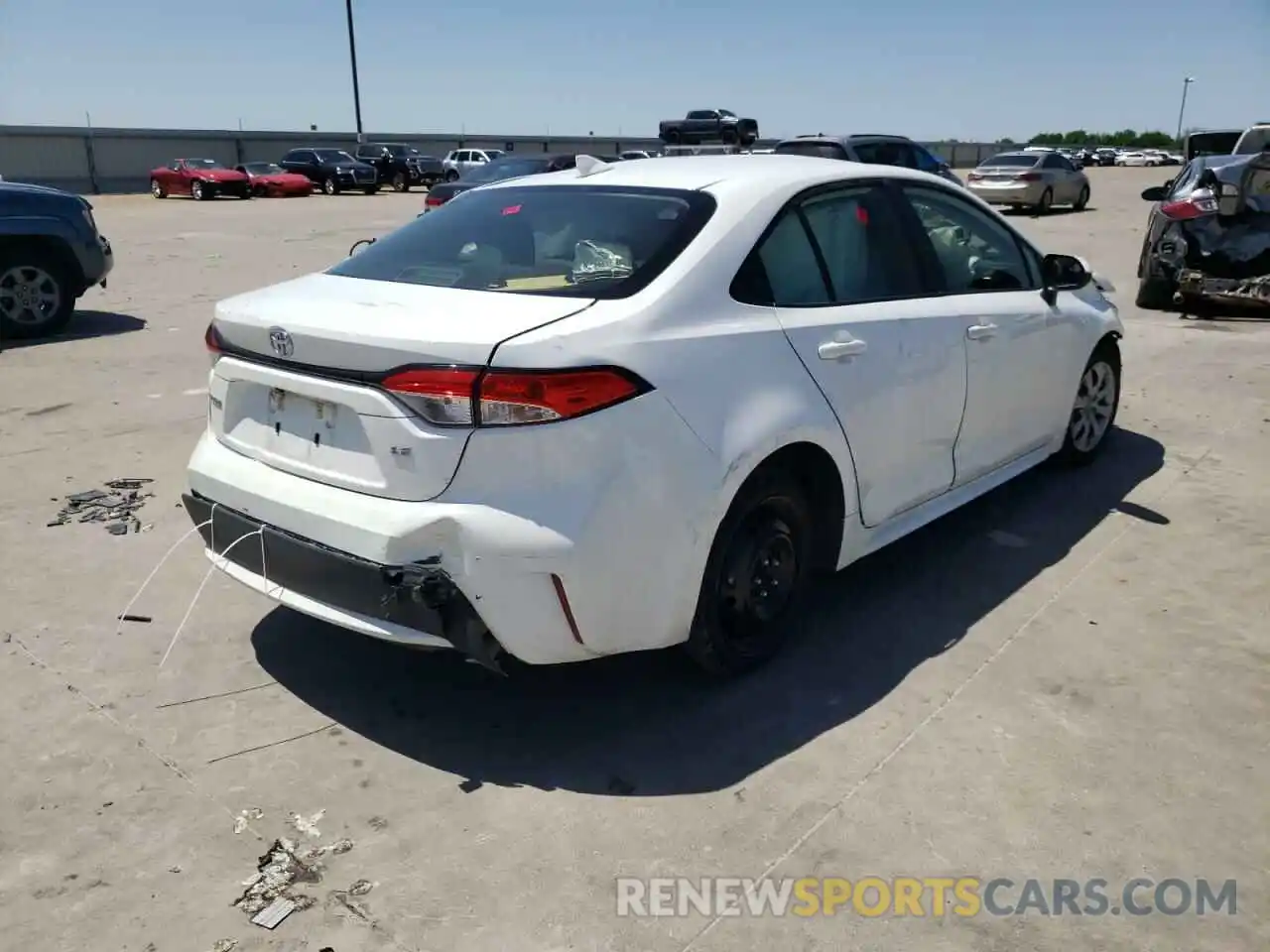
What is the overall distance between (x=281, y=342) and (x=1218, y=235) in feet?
32.7

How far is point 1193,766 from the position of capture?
3137 millimetres

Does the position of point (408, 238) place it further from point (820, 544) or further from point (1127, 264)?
point (1127, 264)

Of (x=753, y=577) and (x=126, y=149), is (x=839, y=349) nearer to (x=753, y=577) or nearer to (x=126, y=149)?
(x=753, y=577)

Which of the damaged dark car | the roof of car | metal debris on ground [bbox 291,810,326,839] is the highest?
the roof of car

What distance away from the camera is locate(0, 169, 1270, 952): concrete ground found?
256 cm

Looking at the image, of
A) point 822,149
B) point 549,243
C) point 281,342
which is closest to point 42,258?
point 281,342

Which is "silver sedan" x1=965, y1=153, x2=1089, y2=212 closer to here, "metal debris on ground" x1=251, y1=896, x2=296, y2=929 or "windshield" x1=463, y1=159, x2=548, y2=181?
"windshield" x1=463, y1=159, x2=548, y2=181

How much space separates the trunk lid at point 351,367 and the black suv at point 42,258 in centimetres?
725

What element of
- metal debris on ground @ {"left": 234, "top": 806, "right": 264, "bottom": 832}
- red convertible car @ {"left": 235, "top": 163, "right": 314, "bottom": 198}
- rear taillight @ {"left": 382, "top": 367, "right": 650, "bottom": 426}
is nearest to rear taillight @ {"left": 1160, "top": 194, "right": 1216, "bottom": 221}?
rear taillight @ {"left": 382, "top": 367, "right": 650, "bottom": 426}

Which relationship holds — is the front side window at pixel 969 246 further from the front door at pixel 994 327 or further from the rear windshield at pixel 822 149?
the rear windshield at pixel 822 149

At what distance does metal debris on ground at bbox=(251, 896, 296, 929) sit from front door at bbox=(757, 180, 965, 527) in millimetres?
2193

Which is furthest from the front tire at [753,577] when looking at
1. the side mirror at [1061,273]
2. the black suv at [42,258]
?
the black suv at [42,258]

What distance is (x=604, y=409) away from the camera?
2.85m

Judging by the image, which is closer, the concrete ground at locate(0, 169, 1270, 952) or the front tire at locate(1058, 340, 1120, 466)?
the concrete ground at locate(0, 169, 1270, 952)
